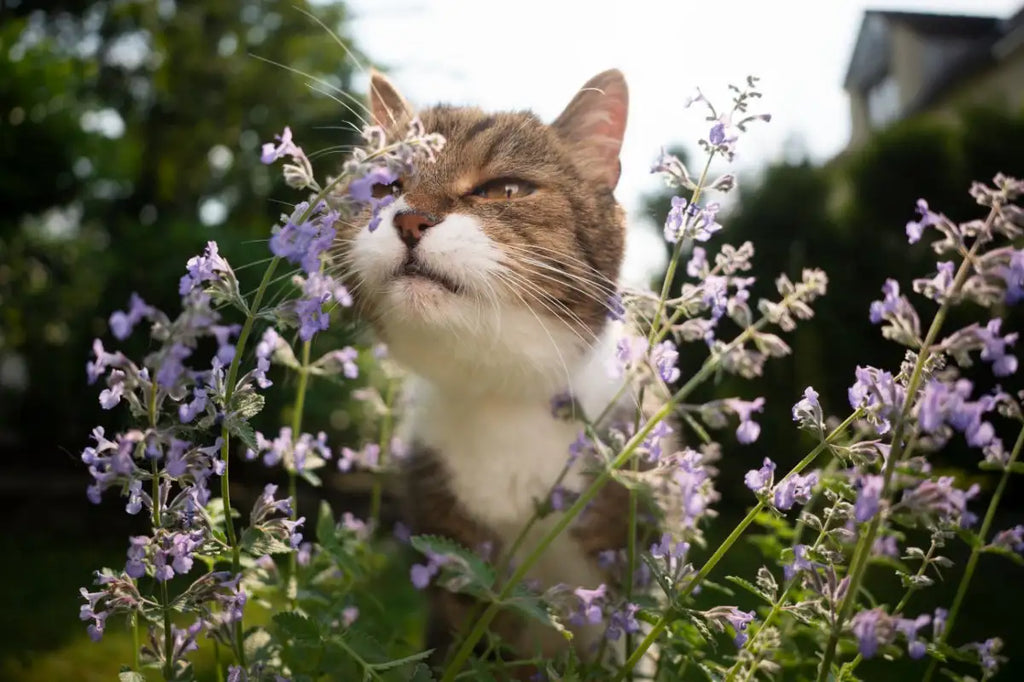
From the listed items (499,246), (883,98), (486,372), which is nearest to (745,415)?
(499,246)

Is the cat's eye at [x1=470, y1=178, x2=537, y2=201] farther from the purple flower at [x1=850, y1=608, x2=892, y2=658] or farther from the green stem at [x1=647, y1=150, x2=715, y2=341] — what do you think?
the purple flower at [x1=850, y1=608, x2=892, y2=658]

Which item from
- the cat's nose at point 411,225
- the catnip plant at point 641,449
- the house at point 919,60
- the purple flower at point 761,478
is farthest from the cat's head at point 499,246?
the house at point 919,60

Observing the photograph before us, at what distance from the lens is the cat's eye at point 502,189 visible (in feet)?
4.21

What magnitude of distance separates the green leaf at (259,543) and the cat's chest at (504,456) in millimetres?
613

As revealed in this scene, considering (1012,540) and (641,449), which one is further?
(1012,540)

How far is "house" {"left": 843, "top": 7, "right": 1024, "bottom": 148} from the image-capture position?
306 inches

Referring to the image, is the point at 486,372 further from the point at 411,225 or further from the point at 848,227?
the point at 848,227

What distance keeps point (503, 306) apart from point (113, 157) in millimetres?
4042

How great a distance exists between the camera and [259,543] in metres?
0.77

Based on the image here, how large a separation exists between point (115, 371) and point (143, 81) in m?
6.32

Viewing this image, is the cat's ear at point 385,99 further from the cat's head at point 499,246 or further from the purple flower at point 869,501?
the purple flower at point 869,501

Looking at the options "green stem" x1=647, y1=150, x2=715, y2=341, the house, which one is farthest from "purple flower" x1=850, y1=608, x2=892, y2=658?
the house

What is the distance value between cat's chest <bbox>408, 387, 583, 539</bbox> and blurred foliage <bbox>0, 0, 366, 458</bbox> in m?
2.29

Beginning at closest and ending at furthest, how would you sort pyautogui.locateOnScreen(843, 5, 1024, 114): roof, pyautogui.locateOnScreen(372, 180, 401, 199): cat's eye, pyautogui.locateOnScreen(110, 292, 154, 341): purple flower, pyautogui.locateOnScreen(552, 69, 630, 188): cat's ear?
pyautogui.locateOnScreen(110, 292, 154, 341): purple flower, pyautogui.locateOnScreen(372, 180, 401, 199): cat's eye, pyautogui.locateOnScreen(552, 69, 630, 188): cat's ear, pyautogui.locateOnScreen(843, 5, 1024, 114): roof
